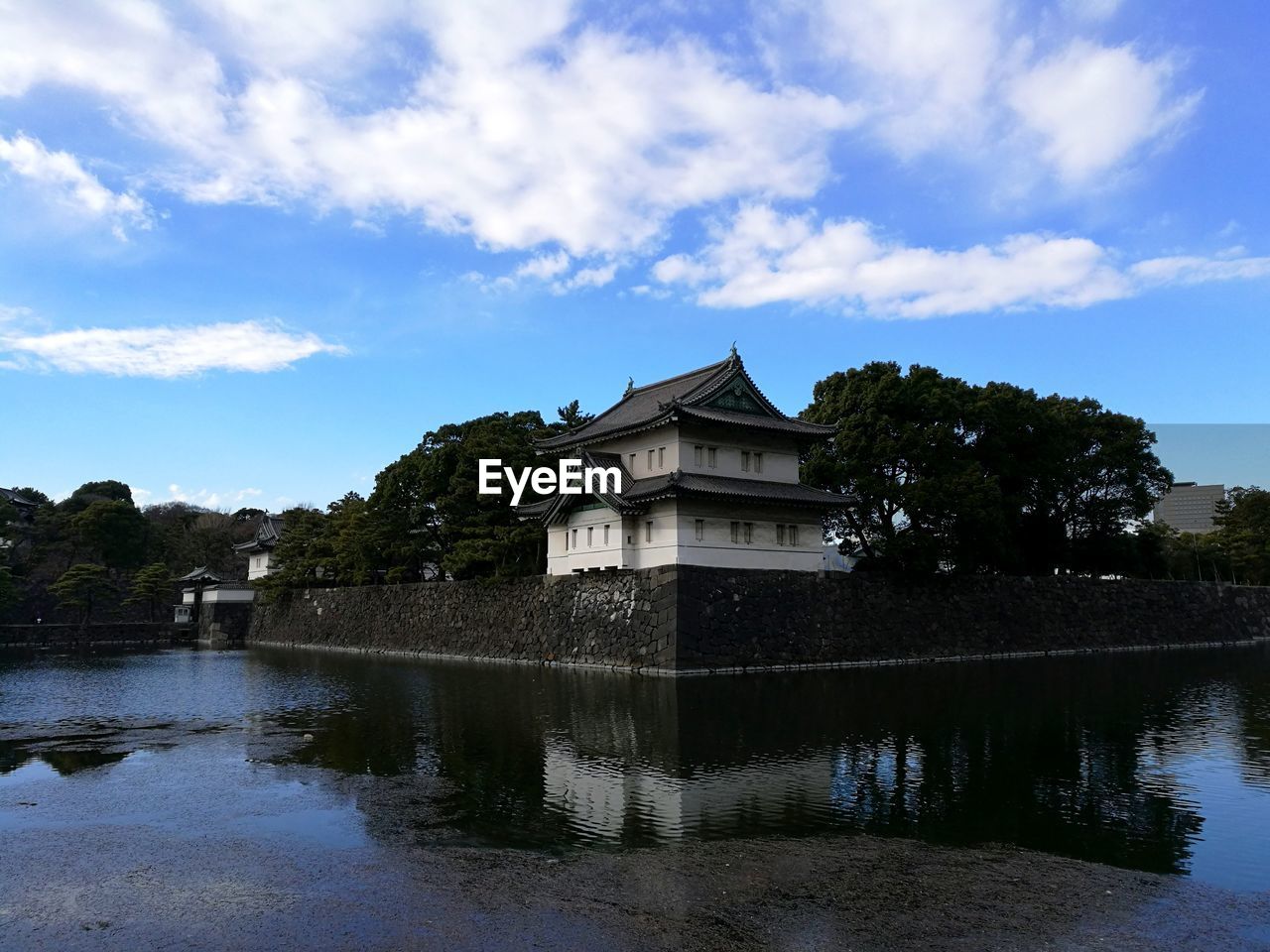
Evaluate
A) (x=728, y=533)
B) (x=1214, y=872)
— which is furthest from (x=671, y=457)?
(x=1214, y=872)

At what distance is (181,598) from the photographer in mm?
60219

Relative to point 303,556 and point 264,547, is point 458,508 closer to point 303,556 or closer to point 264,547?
point 303,556

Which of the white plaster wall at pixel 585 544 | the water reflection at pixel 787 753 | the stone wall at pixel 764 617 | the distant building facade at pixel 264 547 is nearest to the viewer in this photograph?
the water reflection at pixel 787 753

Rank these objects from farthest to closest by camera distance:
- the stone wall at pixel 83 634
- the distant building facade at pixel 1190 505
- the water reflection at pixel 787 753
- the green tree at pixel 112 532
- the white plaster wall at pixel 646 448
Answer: the distant building facade at pixel 1190 505 → the green tree at pixel 112 532 → the stone wall at pixel 83 634 → the white plaster wall at pixel 646 448 → the water reflection at pixel 787 753

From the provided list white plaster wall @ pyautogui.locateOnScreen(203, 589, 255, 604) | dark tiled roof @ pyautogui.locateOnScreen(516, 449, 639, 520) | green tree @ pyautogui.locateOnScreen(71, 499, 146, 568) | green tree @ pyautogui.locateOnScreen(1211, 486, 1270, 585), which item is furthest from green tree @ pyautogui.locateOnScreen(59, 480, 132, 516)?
green tree @ pyautogui.locateOnScreen(1211, 486, 1270, 585)

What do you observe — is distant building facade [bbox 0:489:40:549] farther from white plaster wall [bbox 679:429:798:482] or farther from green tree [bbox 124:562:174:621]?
white plaster wall [bbox 679:429:798:482]

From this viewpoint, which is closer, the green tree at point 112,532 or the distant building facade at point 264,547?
the distant building facade at point 264,547

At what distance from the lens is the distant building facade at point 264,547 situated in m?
58.0

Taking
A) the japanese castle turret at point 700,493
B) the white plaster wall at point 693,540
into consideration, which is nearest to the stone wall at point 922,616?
the white plaster wall at point 693,540

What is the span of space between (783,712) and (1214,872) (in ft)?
34.1

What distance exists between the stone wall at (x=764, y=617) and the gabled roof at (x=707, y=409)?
4.93 metres

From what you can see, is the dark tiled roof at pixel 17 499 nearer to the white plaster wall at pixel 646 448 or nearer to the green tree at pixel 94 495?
the green tree at pixel 94 495

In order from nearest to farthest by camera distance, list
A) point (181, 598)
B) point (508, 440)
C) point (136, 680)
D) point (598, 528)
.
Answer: point (136, 680)
point (598, 528)
point (508, 440)
point (181, 598)

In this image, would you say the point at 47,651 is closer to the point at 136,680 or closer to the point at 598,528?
the point at 136,680
